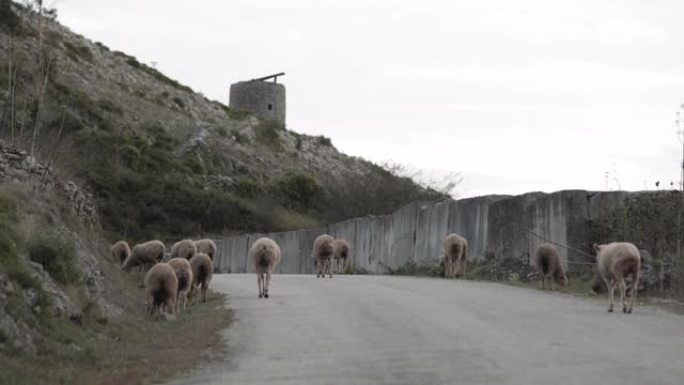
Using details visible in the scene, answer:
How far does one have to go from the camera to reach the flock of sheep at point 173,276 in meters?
16.3

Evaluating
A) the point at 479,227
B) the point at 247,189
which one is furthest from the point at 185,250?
the point at 247,189

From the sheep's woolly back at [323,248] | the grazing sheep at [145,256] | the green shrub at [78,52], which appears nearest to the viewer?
the grazing sheep at [145,256]

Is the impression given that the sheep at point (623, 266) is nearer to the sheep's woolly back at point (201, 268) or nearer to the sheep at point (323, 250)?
the sheep's woolly back at point (201, 268)

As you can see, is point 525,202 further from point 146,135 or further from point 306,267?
point 146,135

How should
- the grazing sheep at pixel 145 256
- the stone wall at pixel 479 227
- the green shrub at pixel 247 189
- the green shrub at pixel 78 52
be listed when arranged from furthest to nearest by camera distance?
1. the green shrub at pixel 78 52
2. the green shrub at pixel 247 189
3. the grazing sheep at pixel 145 256
4. the stone wall at pixel 479 227

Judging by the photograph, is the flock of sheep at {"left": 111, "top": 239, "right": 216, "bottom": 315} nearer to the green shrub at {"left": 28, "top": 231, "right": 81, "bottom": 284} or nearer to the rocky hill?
the green shrub at {"left": 28, "top": 231, "right": 81, "bottom": 284}

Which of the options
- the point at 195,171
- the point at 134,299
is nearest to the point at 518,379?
the point at 134,299

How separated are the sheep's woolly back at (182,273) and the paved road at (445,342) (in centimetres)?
105

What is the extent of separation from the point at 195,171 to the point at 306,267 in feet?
71.9

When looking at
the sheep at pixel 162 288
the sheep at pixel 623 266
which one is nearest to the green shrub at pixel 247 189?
the sheep at pixel 162 288

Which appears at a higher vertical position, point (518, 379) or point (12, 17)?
point (12, 17)

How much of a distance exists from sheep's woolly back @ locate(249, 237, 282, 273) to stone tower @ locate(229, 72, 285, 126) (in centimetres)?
6511

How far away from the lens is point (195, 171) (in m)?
63.0

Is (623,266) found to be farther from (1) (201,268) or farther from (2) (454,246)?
(2) (454,246)
